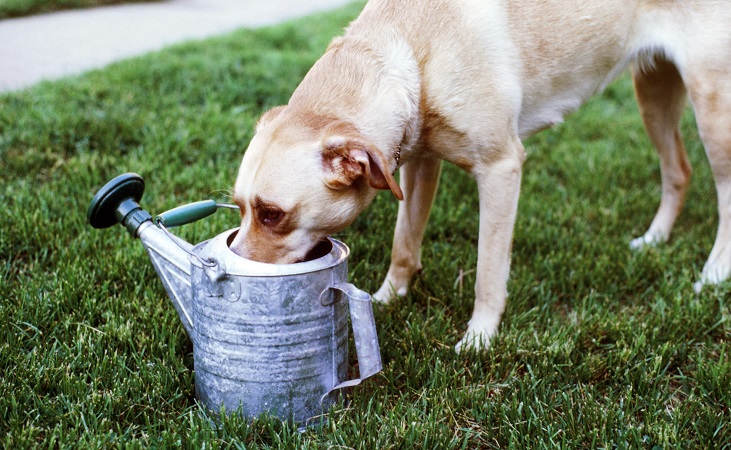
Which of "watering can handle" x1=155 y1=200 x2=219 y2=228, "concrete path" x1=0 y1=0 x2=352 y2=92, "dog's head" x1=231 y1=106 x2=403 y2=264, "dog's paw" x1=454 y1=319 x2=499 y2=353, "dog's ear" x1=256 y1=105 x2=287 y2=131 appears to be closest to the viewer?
"dog's head" x1=231 y1=106 x2=403 y2=264

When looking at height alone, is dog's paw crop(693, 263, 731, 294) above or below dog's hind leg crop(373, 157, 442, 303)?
below

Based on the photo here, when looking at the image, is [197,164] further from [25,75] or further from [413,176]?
[25,75]

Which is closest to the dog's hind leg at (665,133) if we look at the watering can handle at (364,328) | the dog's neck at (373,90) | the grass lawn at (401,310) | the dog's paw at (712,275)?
the grass lawn at (401,310)

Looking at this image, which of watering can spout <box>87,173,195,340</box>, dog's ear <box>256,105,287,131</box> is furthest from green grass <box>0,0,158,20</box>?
dog's ear <box>256,105,287,131</box>

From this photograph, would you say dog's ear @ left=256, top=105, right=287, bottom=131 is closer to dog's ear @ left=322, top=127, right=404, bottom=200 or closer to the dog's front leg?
dog's ear @ left=322, top=127, right=404, bottom=200

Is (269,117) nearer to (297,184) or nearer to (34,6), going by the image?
(297,184)

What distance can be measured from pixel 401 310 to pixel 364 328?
0.82 m

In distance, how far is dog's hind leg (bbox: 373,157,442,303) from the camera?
10.6 feet

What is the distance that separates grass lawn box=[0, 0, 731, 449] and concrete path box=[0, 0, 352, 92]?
1.35 meters

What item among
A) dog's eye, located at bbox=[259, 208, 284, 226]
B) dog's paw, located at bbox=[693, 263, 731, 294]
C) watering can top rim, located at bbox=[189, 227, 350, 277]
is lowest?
dog's paw, located at bbox=[693, 263, 731, 294]

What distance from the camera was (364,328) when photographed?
225 cm

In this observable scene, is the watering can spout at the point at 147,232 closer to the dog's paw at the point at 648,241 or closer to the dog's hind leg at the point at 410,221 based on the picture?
the dog's hind leg at the point at 410,221

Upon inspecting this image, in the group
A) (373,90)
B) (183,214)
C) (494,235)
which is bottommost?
(494,235)

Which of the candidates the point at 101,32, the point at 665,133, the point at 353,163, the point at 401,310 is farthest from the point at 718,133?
the point at 101,32
